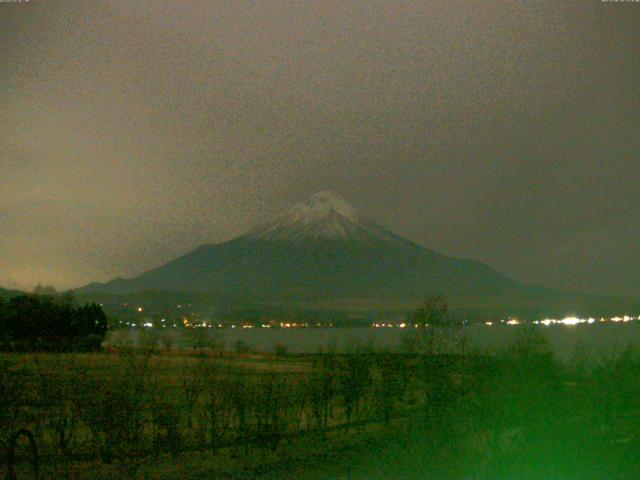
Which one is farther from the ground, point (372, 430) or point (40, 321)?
point (40, 321)

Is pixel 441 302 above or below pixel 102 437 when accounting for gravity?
above

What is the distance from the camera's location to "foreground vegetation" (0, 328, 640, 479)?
9.82 m

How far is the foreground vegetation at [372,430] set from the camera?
32.2 feet

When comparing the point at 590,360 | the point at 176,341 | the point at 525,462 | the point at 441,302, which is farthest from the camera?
the point at 176,341

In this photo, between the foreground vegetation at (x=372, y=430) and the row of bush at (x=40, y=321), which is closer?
the foreground vegetation at (x=372, y=430)

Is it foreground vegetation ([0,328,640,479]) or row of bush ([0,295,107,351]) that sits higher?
row of bush ([0,295,107,351])

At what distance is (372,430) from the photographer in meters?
15.7

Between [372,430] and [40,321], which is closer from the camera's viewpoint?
[372,430]

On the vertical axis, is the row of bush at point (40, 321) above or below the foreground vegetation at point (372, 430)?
above

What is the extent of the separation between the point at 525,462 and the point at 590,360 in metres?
2.70

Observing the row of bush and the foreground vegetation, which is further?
the row of bush

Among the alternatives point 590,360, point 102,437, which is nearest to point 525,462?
point 590,360

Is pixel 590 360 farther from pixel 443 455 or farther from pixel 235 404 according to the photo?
pixel 235 404

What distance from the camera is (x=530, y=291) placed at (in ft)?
398
